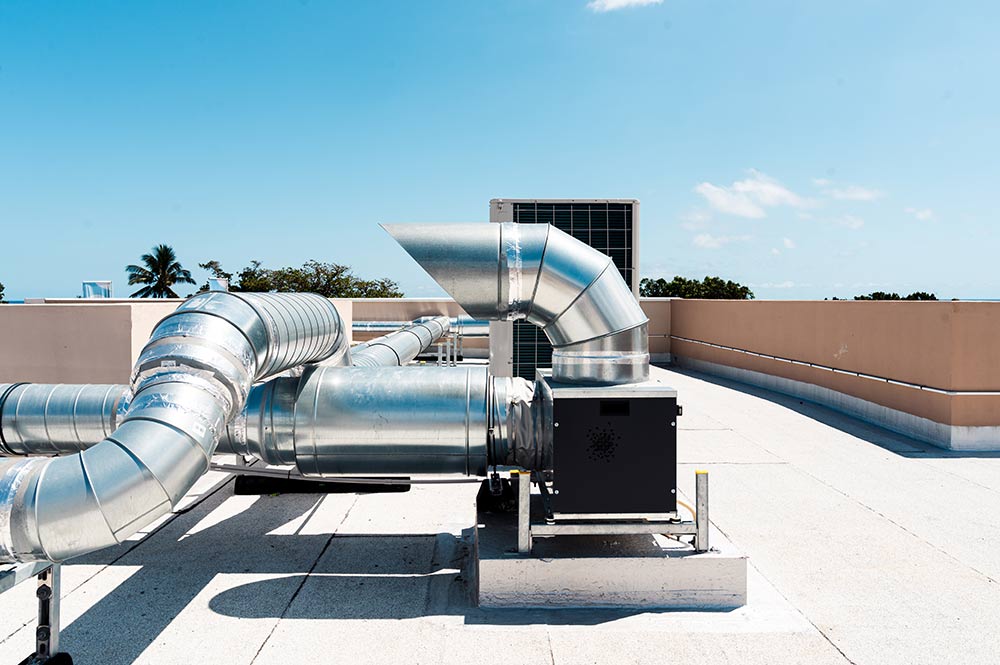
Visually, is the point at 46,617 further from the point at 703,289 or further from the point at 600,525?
the point at 703,289

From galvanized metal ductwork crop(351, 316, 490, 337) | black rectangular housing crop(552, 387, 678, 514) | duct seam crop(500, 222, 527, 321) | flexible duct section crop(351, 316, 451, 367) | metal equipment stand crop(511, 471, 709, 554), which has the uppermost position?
duct seam crop(500, 222, 527, 321)

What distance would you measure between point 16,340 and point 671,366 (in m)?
14.9

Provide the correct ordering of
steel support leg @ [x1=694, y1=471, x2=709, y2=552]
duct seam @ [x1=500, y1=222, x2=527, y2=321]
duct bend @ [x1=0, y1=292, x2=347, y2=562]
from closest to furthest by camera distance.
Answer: duct bend @ [x1=0, y1=292, x2=347, y2=562] < duct seam @ [x1=500, y1=222, x2=527, y2=321] < steel support leg @ [x1=694, y1=471, x2=709, y2=552]

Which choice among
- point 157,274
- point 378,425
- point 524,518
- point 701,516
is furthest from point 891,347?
point 157,274

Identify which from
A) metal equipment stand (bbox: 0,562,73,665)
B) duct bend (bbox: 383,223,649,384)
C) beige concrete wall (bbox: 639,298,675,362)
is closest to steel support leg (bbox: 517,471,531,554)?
duct bend (bbox: 383,223,649,384)

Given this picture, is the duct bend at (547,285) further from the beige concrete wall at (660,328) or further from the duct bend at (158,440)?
the beige concrete wall at (660,328)

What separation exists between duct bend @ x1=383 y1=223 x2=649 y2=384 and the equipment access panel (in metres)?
0.23

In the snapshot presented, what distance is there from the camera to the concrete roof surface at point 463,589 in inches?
142

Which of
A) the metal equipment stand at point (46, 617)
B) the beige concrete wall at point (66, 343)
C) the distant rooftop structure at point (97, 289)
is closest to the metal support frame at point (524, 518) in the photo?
the metal equipment stand at point (46, 617)

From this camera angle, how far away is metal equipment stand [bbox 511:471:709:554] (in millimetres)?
4113

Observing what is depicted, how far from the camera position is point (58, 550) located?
2.80m

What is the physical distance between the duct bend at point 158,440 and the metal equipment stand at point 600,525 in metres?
1.92

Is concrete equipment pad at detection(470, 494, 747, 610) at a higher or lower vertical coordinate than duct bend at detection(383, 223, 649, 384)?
lower

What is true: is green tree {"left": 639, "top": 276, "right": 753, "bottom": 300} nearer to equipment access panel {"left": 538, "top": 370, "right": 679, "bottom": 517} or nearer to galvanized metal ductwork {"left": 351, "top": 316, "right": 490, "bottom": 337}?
galvanized metal ductwork {"left": 351, "top": 316, "right": 490, "bottom": 337}
